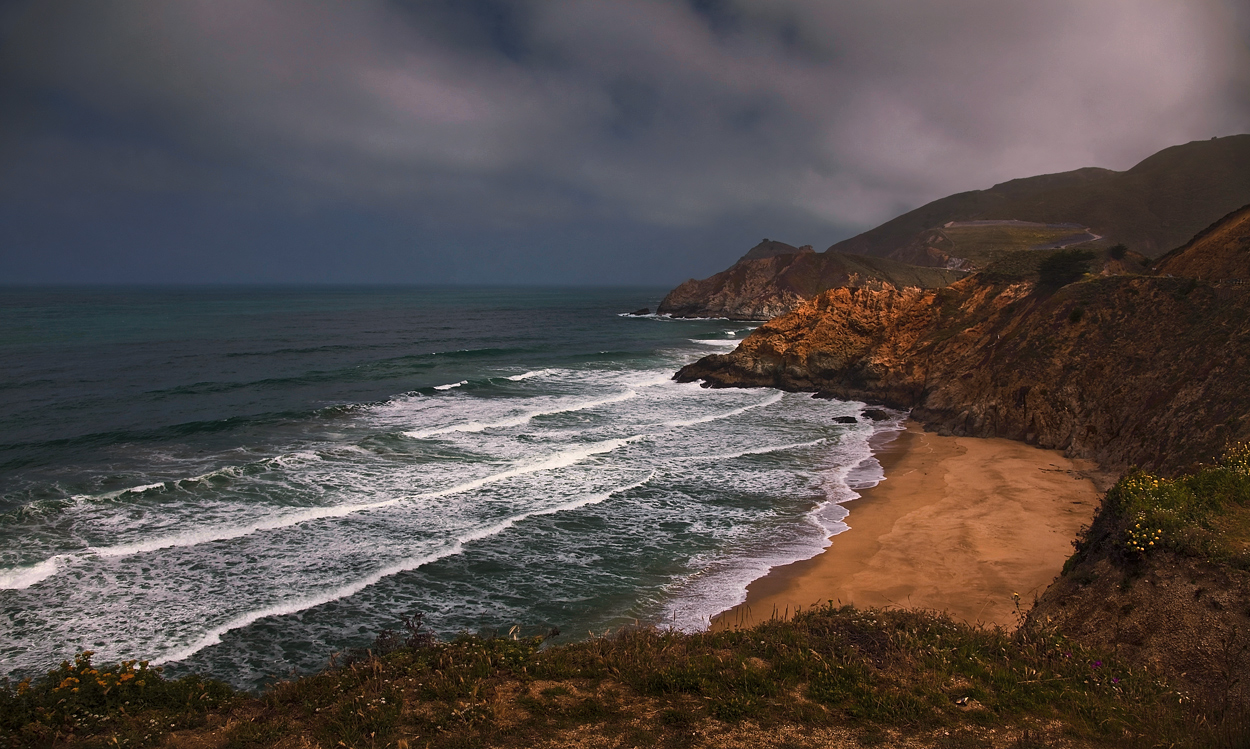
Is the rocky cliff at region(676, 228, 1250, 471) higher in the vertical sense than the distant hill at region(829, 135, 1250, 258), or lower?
lower

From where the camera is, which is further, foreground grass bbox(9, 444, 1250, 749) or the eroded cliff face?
the eroded cliff face

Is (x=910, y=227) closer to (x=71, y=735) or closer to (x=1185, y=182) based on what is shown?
(x=1185, y=182)

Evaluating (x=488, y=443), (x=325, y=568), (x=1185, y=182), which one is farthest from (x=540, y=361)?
(x=1185, y=182)

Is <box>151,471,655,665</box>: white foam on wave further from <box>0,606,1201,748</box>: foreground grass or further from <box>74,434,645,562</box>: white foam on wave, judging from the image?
<box>0,606,1201,748</box>: foreground grass

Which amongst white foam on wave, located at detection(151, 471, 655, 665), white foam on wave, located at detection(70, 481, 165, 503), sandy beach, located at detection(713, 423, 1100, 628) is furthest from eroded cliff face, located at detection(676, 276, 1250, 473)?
white foam on wave, located at detection(70, 481, 165, 503)

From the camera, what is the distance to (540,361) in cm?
5375

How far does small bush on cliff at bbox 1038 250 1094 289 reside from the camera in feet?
113

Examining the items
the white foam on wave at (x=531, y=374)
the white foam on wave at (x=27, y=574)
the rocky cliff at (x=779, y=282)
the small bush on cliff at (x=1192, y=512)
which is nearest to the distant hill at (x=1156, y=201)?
the rocky cliff at (x=779, y=282)

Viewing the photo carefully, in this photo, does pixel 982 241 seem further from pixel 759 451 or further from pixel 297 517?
pixel 297 517

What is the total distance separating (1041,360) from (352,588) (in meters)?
29.6

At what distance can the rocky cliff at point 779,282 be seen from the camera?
106 m

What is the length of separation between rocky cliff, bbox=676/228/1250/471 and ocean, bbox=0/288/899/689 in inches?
130

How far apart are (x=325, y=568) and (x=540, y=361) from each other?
38.2m


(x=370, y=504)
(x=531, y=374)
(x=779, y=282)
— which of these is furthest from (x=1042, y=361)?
(x=779, y=282)
